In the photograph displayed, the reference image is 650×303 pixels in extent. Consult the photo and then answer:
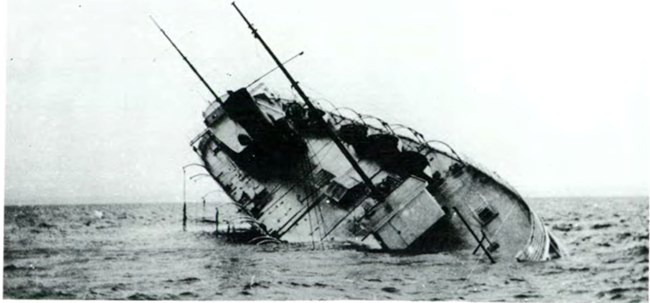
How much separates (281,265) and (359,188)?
60.7 inches

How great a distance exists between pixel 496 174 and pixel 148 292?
4.98 metres

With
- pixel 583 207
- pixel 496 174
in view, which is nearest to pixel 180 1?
pixel 496 174

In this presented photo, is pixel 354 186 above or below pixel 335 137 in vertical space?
below

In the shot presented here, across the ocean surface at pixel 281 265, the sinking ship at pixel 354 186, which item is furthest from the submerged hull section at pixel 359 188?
the ocean surface at pixel 281 265

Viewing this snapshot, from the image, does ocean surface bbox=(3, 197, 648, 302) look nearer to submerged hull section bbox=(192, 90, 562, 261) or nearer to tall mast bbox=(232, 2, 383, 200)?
submerged hull section bbox=(192, 90, 562, 261)

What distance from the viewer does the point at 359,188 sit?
12859 mm

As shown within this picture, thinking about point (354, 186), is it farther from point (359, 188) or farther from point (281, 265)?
point (281, 265)

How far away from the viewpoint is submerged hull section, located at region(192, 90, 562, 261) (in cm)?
1236

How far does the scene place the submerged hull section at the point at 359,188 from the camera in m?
12.4

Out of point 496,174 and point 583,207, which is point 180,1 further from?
point 583,207

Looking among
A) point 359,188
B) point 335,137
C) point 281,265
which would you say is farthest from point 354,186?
point 281,265

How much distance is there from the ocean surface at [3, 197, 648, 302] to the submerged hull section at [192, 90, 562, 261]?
287mm

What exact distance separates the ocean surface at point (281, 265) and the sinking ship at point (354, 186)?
28 centimetres

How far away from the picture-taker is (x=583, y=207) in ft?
41.5
